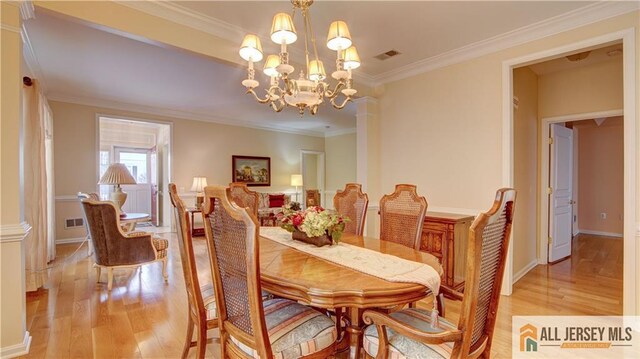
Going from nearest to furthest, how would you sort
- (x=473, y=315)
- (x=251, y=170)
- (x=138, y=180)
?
1. (x=473, y=315)
2. (x=251, y=170)
3. (x=138, y=180)

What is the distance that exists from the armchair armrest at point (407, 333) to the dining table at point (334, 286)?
0.06m

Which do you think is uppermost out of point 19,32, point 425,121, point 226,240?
point 19,32

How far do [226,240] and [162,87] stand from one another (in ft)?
14.7

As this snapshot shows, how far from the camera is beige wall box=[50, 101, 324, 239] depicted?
17.8ft

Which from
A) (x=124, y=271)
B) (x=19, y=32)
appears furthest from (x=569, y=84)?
(x=124, y=271)

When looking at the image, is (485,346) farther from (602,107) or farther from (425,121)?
(602,107)

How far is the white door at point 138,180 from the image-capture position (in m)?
8.09

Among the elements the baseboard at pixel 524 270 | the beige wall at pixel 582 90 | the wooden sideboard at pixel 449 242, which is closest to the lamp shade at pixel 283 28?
the wooden sideboard at pixel 449 242

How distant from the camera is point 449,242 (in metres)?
3.07

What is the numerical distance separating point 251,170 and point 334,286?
6695 millimetres

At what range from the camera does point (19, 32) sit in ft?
6.78

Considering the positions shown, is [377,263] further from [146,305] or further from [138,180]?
[138,180]

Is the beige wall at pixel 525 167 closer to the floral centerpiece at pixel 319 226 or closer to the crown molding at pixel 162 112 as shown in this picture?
the floral centerpiece at pixel 319 226

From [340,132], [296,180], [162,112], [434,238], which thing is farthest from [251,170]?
[434,238]
